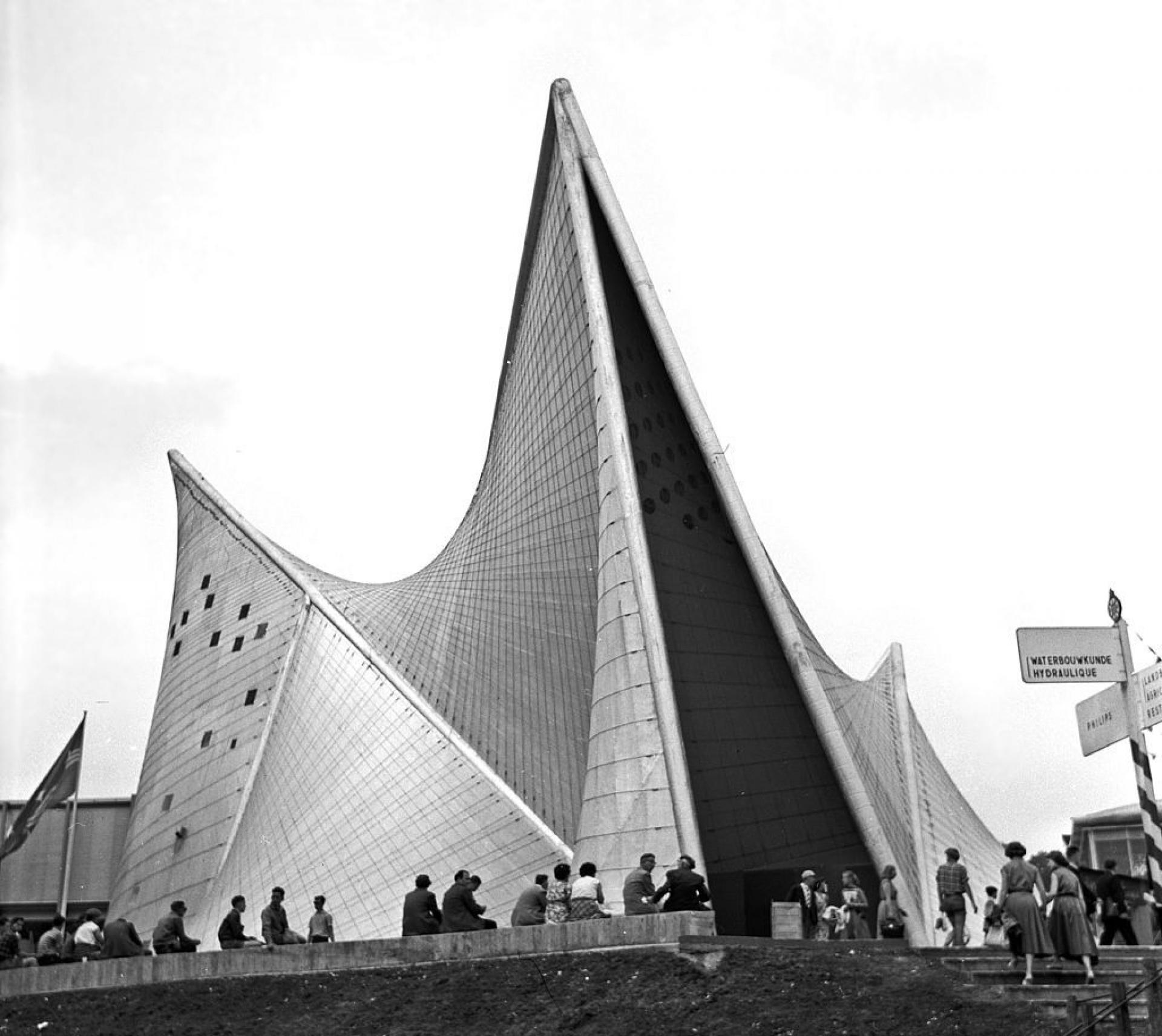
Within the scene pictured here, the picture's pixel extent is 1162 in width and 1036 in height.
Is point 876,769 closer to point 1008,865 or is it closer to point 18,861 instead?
point 1008,865

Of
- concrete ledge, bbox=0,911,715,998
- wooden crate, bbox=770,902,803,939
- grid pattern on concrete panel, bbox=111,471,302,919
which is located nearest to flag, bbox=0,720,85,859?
grid pattern on concrete panel, bbox=111,471,302,919

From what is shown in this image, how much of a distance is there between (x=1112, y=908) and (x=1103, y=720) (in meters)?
4.78

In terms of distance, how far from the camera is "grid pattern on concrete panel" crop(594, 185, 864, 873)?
23.1m

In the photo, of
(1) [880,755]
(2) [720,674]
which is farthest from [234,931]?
(1) [880,755]

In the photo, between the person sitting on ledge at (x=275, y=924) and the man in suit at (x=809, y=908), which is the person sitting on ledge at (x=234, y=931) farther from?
the man in suit at (x=809, y=908)

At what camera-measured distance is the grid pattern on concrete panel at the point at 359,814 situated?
2647 centimetres

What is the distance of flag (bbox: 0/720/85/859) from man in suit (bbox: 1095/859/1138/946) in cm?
2087

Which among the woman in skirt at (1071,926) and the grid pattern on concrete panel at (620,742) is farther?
the grid pattern on concrete panel at (620,742)

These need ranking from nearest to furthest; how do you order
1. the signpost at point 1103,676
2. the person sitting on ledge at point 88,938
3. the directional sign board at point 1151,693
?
the directional sign board at point 1151,693
the signpost at point 1103,676
the person sitting on ledge at point 88,938

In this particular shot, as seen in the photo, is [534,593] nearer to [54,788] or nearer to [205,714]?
[205,714]

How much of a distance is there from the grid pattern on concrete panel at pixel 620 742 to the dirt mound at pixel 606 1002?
5.72m

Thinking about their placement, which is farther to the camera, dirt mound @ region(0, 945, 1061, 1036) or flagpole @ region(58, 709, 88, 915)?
flagpole @ region(58, 709, 88, 915)

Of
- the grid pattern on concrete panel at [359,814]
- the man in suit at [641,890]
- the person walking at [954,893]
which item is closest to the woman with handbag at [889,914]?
the person walking at [954,893]

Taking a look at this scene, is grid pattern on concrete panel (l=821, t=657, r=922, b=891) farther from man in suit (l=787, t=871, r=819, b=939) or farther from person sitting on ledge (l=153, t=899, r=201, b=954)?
person sitting on ledge (l=153, t=899, r=201, b=954)
